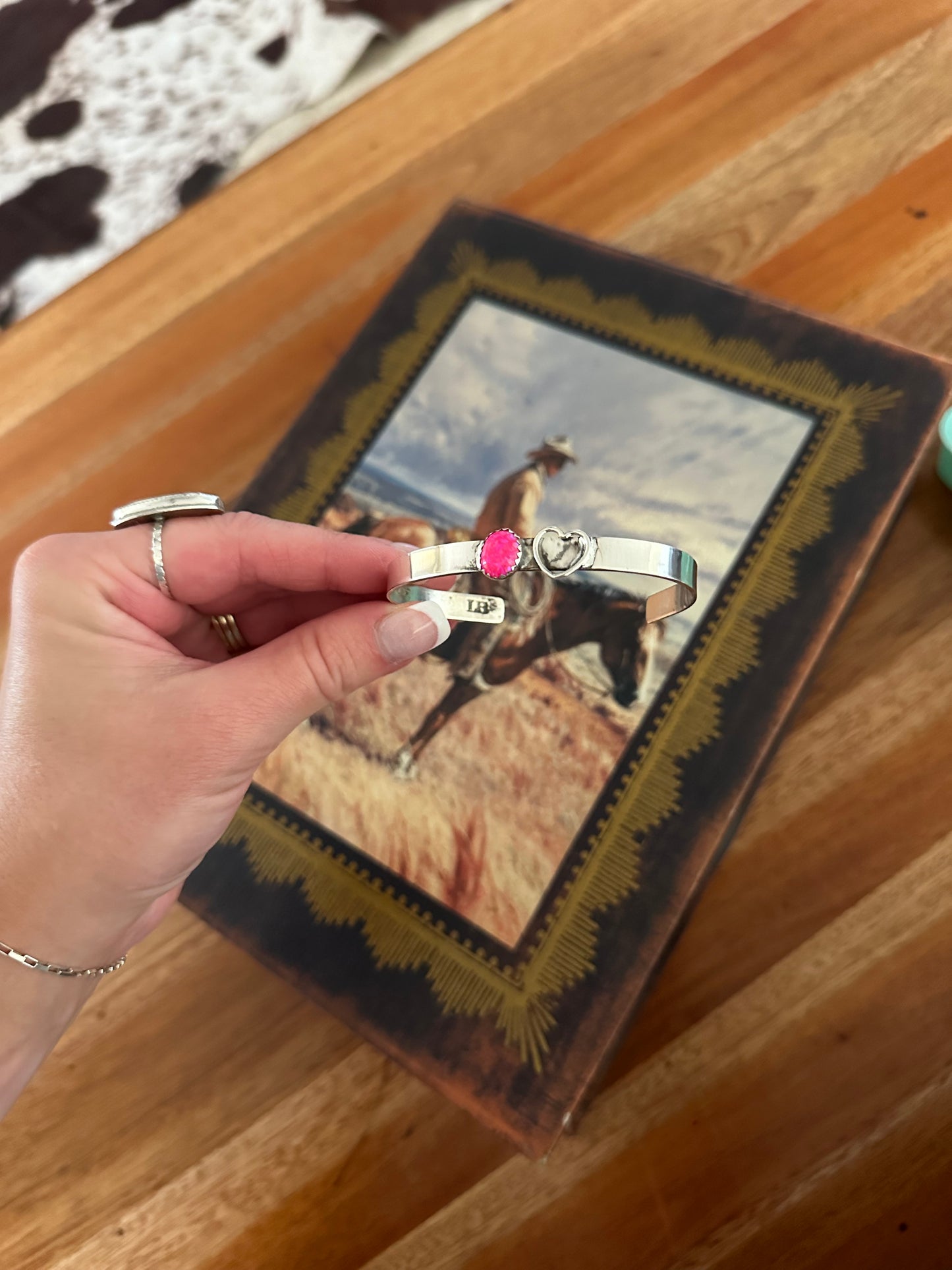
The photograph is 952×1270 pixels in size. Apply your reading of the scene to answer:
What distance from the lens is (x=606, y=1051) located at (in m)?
0.47

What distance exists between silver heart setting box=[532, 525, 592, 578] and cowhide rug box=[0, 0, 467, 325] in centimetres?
56

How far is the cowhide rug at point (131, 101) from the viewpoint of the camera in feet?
2.51

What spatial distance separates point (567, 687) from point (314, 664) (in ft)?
0.65

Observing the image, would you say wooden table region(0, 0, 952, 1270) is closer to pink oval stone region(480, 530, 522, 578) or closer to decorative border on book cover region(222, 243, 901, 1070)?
decorative border on book cover region(222, 243, 901, 1070)

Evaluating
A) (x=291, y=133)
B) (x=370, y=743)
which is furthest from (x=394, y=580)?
(x=291, y=133)

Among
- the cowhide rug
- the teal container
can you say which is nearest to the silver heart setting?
the teal container

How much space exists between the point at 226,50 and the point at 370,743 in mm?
704

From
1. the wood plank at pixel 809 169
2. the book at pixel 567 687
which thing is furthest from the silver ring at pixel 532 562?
the wood plank at pixel 809 169

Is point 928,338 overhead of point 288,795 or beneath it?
overhead

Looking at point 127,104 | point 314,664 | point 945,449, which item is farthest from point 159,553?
point 127,104

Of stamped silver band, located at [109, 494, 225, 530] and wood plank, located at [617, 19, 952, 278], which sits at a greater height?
wood plank, located at [617, 19, 952, 278]

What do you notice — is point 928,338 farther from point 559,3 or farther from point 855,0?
point 559,3

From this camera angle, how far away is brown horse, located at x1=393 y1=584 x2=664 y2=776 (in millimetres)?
549

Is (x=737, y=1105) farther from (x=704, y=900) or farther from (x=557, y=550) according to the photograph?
(x=557, y=550)
